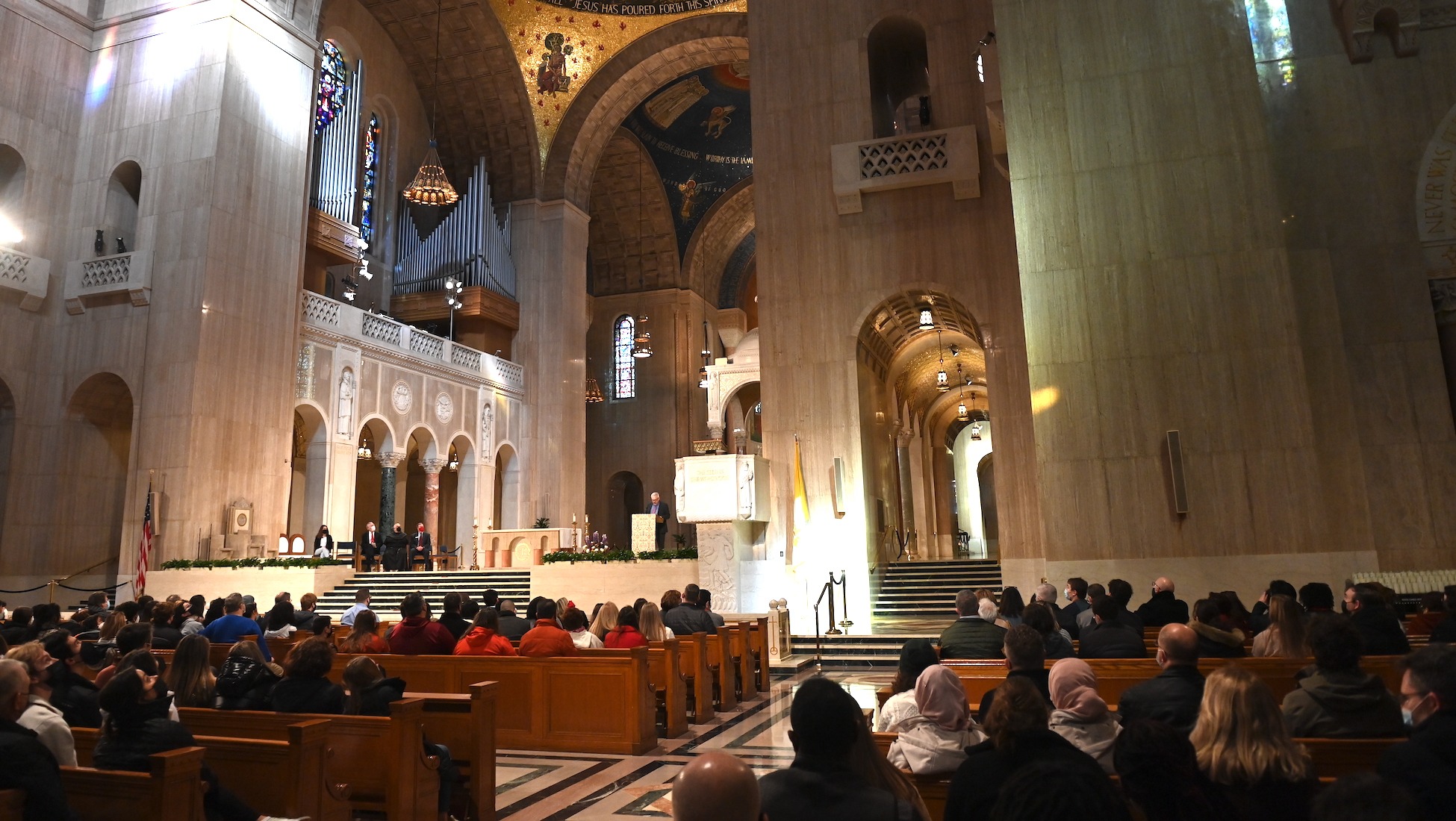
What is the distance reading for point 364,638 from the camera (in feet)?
21.1

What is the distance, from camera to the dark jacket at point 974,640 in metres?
5.53

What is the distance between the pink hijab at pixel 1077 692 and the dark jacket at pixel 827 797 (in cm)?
127

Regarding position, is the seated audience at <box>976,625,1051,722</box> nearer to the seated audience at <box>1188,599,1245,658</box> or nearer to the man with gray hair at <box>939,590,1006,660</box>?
the seated audience at <box>1188,599,1245,658</box>

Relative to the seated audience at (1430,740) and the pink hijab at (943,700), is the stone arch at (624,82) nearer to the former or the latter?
the pink hijab at (943,700)

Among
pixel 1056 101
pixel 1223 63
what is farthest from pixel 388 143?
pixel 1223 63

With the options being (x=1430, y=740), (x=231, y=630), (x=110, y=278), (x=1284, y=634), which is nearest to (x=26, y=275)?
(x=110, y=278)

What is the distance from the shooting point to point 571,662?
20.3 feet

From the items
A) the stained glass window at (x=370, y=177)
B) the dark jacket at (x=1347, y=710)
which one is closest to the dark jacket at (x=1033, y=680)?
the dark jacket at (x=1347, y=710)

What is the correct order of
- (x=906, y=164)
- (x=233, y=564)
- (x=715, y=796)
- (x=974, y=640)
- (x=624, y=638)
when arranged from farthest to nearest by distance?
1. (x=233, y=564)
2. (x=906, y=164)
3. (x=624, y=638)
4. (x=974, y=640)
5. (x=715, y=796)

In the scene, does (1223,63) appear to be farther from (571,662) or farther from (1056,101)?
(571,662)

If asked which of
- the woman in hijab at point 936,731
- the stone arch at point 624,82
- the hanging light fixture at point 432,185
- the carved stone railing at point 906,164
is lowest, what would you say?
the woman in hijab at point 936,731

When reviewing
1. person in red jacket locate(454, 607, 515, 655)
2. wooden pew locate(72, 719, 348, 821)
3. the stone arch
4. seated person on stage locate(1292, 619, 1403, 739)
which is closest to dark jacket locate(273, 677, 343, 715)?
wooden pew locate(72, 719, 348, 821)

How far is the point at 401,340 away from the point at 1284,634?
1800 centimetres

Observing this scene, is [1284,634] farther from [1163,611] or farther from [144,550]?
[144,550]
